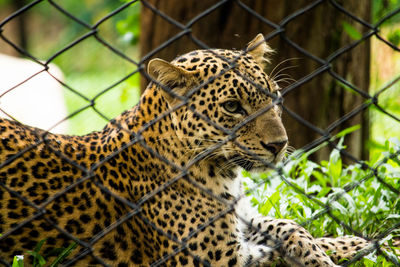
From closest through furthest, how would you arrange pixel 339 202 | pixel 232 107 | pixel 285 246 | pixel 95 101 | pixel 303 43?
pixel 232 107 → pixel 285 246 → pixel 339 202 → pixel 303 43 → pixel 95 101

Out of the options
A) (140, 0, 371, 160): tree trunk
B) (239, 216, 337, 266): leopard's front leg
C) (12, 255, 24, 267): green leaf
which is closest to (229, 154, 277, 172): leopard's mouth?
(239, 216, 337, 266): leopard's front leg

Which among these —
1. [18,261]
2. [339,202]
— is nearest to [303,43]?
[339,202]

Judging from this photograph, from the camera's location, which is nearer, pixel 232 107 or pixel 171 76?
pixel 171 76

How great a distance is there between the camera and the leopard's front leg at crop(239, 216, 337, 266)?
470 cm

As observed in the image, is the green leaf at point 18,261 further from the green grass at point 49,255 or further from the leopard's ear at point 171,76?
the leopard's ear at point 171,76

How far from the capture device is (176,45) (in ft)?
24.1

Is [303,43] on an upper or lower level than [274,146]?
upper

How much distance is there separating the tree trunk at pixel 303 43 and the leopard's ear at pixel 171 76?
218 centimetres

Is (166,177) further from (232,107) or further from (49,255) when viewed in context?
(49,255)

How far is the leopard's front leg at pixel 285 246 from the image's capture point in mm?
4699

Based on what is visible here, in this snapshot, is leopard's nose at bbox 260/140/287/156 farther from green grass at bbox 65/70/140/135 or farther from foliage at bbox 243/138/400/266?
green grass at bbox 65/70/140/135

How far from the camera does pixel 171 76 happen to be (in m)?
4.38

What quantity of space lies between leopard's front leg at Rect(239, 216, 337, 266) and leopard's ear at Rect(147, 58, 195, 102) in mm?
1171

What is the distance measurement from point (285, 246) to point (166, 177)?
114 centimetres
